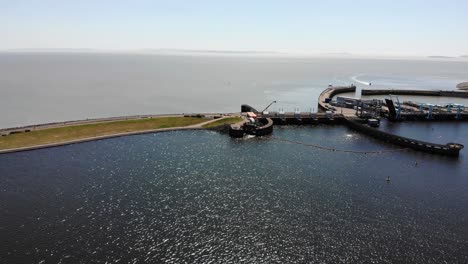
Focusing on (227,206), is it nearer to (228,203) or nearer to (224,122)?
(228,203)

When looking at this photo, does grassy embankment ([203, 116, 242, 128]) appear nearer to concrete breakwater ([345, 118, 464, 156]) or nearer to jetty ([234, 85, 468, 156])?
jetty ([234, 85, 468, 156])

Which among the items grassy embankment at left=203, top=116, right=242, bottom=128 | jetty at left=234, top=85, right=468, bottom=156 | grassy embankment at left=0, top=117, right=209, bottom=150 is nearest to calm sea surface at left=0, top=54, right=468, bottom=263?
jetty at left=234, top=85, right=468, bottom=156

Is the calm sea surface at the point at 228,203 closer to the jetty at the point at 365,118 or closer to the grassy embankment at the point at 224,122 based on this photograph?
the jetty at the point at 365,118

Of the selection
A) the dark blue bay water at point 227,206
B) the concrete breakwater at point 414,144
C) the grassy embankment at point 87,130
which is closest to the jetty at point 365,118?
the concrete breakwater at point 414,144

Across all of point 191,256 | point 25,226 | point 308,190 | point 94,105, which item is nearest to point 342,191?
point 308,190

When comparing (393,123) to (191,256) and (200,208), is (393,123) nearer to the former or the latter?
(200,208)

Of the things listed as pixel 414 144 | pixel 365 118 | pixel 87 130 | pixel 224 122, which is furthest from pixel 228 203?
pixel 365 118
